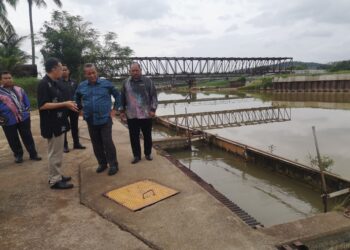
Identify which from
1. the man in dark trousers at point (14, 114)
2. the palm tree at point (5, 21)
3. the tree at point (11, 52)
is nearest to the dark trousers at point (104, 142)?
the man in dark trousers at point (14, 114)

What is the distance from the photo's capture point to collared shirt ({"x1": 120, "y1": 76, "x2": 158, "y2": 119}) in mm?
4969

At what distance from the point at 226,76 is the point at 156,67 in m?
12.9

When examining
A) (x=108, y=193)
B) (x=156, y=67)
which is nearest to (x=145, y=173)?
(x=108, y=193)

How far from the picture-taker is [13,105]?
522 cm

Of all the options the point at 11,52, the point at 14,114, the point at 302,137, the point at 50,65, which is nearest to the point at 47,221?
the point at 50,65

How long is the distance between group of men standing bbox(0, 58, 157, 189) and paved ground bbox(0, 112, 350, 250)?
380mm

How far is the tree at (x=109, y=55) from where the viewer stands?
98.4 feet

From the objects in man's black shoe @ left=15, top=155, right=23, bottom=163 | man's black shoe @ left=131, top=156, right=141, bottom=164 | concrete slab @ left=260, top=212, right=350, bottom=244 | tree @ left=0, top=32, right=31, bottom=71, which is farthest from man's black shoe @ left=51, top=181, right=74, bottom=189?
tree @ left=0, top=32, right=31, bottom=71

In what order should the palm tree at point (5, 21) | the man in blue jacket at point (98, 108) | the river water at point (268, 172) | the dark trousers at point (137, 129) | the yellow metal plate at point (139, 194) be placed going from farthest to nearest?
the palm tree at point (5, 21) < the river water at point (268, 172) < the dark trousers at point (137, 129) < the man in blue jacket at point (98, 108) < the yellow metal plate at point (139, 194)

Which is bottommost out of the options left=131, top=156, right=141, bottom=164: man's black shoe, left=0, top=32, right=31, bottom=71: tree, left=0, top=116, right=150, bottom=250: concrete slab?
left=0, top=116, right=150, bottom=250: concrete slab

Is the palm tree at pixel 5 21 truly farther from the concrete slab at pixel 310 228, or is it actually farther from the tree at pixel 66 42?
the concrete slab at pixel 310 228

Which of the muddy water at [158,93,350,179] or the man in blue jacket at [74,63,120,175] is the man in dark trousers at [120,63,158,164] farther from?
the muddy water at [158,93,350,179]

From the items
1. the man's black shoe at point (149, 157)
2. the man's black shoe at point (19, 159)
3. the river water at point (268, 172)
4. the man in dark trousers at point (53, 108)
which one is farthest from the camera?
the river water at point (268, 172)

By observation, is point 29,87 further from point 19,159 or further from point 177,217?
point 177,217
